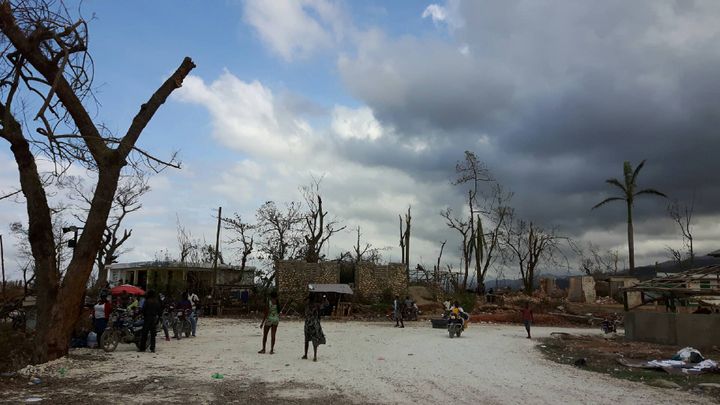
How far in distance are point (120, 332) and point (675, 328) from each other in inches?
718

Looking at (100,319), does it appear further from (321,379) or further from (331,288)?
(331,288)

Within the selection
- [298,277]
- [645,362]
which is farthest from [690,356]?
[298,277]

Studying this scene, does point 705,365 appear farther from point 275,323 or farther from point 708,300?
point 708,300

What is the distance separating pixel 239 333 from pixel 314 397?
13.5 m

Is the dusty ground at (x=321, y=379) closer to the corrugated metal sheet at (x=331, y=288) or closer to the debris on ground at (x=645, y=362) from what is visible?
the debris on ground at (x=645, y=362)

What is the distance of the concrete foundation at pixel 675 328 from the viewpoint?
18227 mm

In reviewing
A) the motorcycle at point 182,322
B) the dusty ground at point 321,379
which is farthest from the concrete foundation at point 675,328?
the motorcycle at point 182,322

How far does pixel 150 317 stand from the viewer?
47.6ft

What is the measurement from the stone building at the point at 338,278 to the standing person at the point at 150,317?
21.3m

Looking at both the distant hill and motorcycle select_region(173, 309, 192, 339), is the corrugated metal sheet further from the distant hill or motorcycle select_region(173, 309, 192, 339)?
the distant hill

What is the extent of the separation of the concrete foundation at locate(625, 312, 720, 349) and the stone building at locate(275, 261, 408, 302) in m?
18.6

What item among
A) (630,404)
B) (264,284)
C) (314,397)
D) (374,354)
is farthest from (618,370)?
(264,284)

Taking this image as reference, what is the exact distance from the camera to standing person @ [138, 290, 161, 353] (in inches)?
563

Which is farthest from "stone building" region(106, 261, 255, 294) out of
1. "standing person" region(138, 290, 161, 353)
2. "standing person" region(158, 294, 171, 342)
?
"standing person" region(138, 290, 161, 353)
